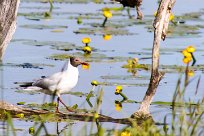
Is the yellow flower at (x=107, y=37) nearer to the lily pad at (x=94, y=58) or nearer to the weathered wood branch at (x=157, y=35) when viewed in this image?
the lily pad at (x=94, y=58)

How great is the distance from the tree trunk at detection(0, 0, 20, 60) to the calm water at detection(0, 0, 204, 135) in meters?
0.44

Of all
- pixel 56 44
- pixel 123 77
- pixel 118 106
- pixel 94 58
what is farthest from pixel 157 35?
pixel 56 44

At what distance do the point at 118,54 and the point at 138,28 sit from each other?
238 centimetres

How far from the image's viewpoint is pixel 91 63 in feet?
37.9

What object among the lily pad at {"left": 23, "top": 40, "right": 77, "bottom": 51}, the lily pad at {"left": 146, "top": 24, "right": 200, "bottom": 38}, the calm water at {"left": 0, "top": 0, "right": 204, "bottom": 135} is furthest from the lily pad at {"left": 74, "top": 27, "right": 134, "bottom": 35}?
the lily pad at {"left": 23, "top": 40, "right": 77, "bottom": 51}

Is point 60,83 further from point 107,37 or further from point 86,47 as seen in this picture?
point 107,37

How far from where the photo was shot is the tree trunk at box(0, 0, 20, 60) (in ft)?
25.2

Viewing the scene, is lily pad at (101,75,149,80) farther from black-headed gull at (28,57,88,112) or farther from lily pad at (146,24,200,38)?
lily pad at (146,24,200,38)

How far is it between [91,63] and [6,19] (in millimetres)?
3882

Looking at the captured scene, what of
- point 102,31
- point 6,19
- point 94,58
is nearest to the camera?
point 6,19

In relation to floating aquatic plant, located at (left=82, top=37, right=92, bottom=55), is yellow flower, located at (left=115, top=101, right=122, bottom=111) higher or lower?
lower

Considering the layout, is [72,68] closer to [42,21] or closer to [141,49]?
[141,49]

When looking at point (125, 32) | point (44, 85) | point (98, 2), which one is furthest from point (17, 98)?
point (98, 2)

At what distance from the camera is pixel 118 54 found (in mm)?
12203
